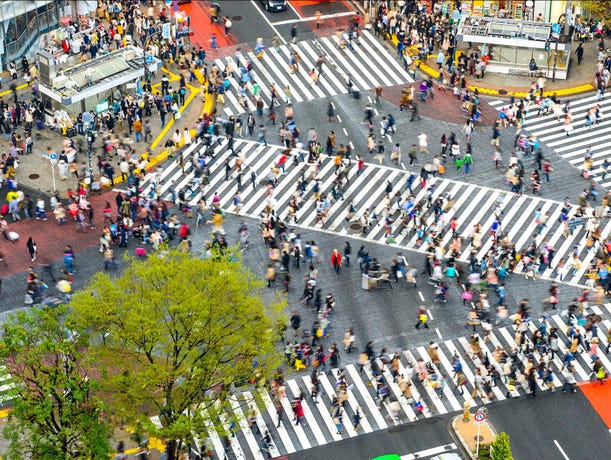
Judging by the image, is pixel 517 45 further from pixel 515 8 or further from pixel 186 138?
pixel 186 138

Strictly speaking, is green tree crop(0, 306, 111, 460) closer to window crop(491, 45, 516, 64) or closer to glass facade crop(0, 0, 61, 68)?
glass facade crop(0, 0, 61, 68)

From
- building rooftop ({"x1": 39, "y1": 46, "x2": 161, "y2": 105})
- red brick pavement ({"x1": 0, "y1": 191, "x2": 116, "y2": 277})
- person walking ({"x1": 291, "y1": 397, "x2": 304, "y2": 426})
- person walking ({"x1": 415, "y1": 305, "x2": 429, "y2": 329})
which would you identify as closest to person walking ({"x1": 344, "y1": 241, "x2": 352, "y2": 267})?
person walking ({"x1": 415, "y1": 305, "x2": 429, "y2": 329})

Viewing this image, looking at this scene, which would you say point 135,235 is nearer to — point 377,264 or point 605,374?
point 377,264

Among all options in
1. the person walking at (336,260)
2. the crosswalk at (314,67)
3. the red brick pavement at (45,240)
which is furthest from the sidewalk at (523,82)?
the red brick pavement at (45,240)

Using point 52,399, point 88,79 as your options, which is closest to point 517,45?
point 88,79

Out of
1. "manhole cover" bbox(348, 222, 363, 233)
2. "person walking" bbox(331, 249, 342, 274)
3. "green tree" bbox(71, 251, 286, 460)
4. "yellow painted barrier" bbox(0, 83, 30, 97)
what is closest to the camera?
"green tree" bbox(71, 251, 286, 460)
